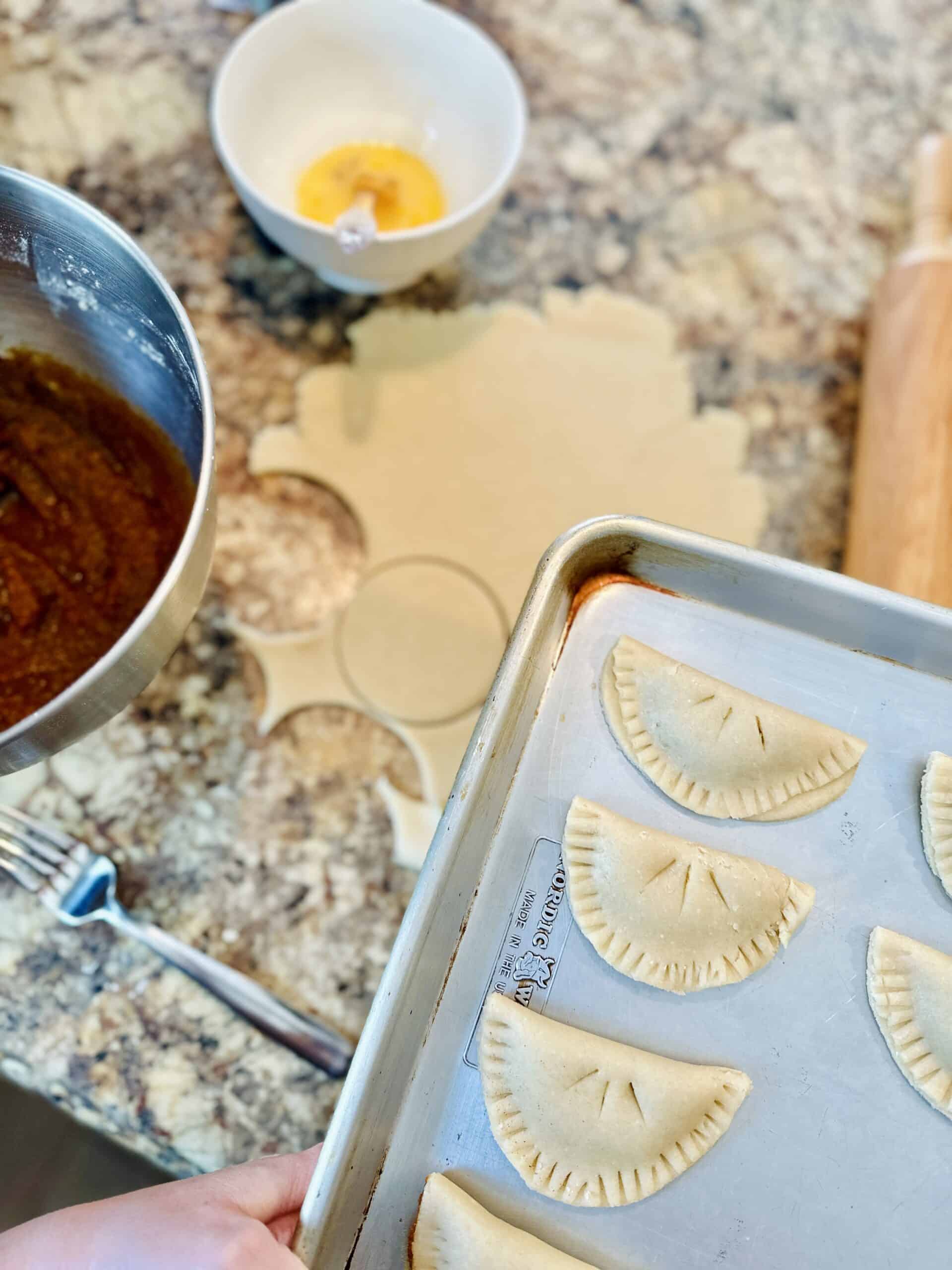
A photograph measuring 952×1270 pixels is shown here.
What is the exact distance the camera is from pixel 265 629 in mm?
1362

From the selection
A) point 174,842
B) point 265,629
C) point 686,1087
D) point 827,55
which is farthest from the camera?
point 827,55

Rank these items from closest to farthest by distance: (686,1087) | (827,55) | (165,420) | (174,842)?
1. (686,1087)
2. (165,420)
3. (174,842)
4. (827,55)

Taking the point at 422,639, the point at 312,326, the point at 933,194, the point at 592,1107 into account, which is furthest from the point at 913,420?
the point at 592,1107

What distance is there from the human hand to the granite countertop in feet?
0.71

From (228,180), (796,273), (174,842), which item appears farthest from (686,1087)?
(228,180)

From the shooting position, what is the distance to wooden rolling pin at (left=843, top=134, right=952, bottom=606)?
1.32 metres

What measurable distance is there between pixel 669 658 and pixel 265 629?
0.62 metres

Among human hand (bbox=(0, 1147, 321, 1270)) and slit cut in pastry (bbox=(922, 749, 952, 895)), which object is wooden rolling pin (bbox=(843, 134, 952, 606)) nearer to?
slit cut in pastry (bbox=(922, 749, 952, 895))

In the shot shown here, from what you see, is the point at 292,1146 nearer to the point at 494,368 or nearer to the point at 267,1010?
the point at 267,1010

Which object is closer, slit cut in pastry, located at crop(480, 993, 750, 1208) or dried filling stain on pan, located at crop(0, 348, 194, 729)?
slit cut in pastry, located at crop(480, 993, 750, 1208)

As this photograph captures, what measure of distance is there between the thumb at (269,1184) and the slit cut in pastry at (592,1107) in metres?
0.21

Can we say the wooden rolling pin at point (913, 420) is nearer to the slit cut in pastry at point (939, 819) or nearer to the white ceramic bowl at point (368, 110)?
the slit cut in pastry at point (939, 819)

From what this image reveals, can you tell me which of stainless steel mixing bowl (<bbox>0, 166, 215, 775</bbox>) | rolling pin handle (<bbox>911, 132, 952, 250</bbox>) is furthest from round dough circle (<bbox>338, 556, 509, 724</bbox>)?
rolling pin handle (<bbox>911, 132, 952, 250</bbox>)

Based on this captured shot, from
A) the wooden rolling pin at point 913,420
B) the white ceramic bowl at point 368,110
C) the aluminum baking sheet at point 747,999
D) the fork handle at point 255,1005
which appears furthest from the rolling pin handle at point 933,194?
the fork handle at point 255,1005
